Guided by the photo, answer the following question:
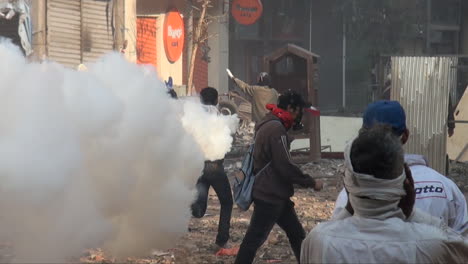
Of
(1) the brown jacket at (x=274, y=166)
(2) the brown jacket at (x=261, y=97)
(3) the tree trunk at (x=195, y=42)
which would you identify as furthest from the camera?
(3) the tree trunk at (x=195, y=42)

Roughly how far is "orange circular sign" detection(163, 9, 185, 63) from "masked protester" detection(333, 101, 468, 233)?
55.4 ft

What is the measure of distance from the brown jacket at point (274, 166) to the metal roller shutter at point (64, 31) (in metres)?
9.45

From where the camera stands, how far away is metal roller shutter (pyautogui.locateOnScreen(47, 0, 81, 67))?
15.7m

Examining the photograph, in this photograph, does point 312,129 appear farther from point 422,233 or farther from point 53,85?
point 422,233

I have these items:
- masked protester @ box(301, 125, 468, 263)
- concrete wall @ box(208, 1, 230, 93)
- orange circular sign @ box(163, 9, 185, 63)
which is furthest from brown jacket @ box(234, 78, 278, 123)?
masked protester @ box(301, 125, 468, 263)

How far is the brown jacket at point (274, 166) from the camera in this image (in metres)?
6.76

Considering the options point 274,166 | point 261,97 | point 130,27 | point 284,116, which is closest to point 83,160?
point 274,166

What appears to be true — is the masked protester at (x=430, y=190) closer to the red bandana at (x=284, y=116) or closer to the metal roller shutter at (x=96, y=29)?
the red bandana at (x=284, y=116)

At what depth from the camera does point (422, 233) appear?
2.88 metres

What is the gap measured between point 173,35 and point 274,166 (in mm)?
14261

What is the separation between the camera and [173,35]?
2067 cm

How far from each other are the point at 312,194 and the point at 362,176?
10346 mm

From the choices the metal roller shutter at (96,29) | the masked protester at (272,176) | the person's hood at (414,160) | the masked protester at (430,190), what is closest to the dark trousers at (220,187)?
the masked protester at (272,176)

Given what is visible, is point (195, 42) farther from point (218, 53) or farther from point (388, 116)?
point (388, 116)
